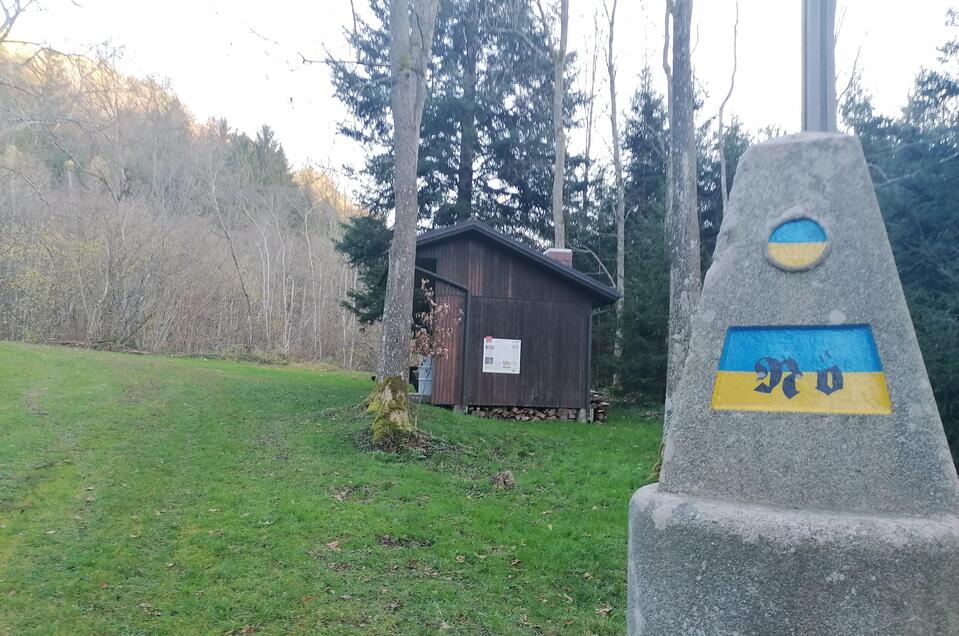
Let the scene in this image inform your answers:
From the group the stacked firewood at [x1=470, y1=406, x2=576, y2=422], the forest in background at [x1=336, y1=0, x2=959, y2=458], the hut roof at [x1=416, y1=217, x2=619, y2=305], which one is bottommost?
the stacked firewood at [x1=470, y1=406, x2=576, y2=422]

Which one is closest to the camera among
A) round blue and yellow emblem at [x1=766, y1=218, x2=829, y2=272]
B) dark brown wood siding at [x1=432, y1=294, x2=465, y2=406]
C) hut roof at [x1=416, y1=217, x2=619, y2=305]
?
round blue and yellow emblem at [x1=766, y1=218, x2=829, y2=272]

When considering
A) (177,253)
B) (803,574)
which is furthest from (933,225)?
(177,253)

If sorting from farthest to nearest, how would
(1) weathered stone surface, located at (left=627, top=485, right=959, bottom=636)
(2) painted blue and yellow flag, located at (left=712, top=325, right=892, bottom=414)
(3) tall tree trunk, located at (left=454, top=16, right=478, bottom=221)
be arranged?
(3) tall tree trunk, located at (left=454, top=16, right=478, bottom=221) → (2) painted blue and yellow flag, located at (left=712, top=325, right=892, bottom=414) → (1) weathered stone surface, located at (left=627, top=485, right=959, bottom=636)

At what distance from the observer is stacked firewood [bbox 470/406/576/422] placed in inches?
607

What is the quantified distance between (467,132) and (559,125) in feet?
9.68

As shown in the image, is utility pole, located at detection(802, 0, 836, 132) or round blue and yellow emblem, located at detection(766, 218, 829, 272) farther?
utility pole, located at detection(802, 0, 836, 132)

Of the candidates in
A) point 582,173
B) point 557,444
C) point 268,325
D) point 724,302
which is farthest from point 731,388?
point 268,325

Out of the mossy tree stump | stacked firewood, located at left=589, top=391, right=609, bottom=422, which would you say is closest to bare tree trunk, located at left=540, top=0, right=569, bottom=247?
stacked firewood, located at left=589, top=391, right=609, bottom=422

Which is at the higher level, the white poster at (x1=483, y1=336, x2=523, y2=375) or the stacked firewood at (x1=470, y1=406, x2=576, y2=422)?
the white poster at (x1=483, y1=336, x2=523, y2=375)

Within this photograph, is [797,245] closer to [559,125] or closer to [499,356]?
[499,356]

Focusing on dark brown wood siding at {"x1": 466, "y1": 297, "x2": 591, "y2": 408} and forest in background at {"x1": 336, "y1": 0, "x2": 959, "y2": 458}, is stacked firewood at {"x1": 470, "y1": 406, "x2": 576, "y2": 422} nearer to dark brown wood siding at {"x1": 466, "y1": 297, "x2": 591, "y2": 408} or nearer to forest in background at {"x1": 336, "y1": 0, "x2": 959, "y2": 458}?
dark brown wood siding at {"x1": 466, "y1": 297, "x2": 591, "y2": 408}

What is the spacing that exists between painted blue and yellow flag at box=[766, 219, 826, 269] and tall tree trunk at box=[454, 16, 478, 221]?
18690 millimetres

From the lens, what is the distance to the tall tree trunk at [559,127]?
20.7 metres

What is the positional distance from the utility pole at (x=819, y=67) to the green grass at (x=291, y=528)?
11.0 ft
